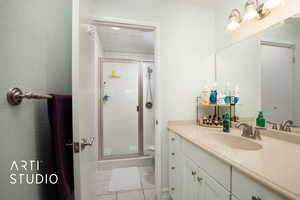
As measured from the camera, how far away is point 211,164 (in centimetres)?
76

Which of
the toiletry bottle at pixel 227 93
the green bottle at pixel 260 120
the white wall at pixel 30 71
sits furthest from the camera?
the toiletry bottle at pixel 227 93

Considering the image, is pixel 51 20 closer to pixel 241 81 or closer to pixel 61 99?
pixel 61 99

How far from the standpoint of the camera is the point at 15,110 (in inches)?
18.3

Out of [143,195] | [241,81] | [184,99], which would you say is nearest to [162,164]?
[143,195]

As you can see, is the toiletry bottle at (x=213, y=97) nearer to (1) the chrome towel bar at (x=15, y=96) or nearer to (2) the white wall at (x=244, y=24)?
(2) the white wall at (x=244, y=24)

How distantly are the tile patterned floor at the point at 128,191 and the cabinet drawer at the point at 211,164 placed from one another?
94 centimetres

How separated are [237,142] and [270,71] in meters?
0.68

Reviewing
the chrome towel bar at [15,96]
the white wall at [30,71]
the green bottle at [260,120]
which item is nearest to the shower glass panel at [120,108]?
the white wall at [30,71]

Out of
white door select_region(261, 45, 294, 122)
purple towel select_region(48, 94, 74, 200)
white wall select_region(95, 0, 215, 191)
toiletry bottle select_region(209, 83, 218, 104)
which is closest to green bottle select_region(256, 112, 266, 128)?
white door select_region(261, 45, 294, 122)

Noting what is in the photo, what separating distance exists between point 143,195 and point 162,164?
45cm

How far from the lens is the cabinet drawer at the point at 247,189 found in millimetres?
470

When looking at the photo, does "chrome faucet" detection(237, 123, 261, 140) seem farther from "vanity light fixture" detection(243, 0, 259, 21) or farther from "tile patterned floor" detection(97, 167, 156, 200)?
"tile patterned floor" detection(97, 167, 156, 200)

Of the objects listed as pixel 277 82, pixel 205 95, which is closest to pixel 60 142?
pixel 205 95

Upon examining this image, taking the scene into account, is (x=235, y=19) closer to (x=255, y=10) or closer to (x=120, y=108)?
(x=255, y=10)
